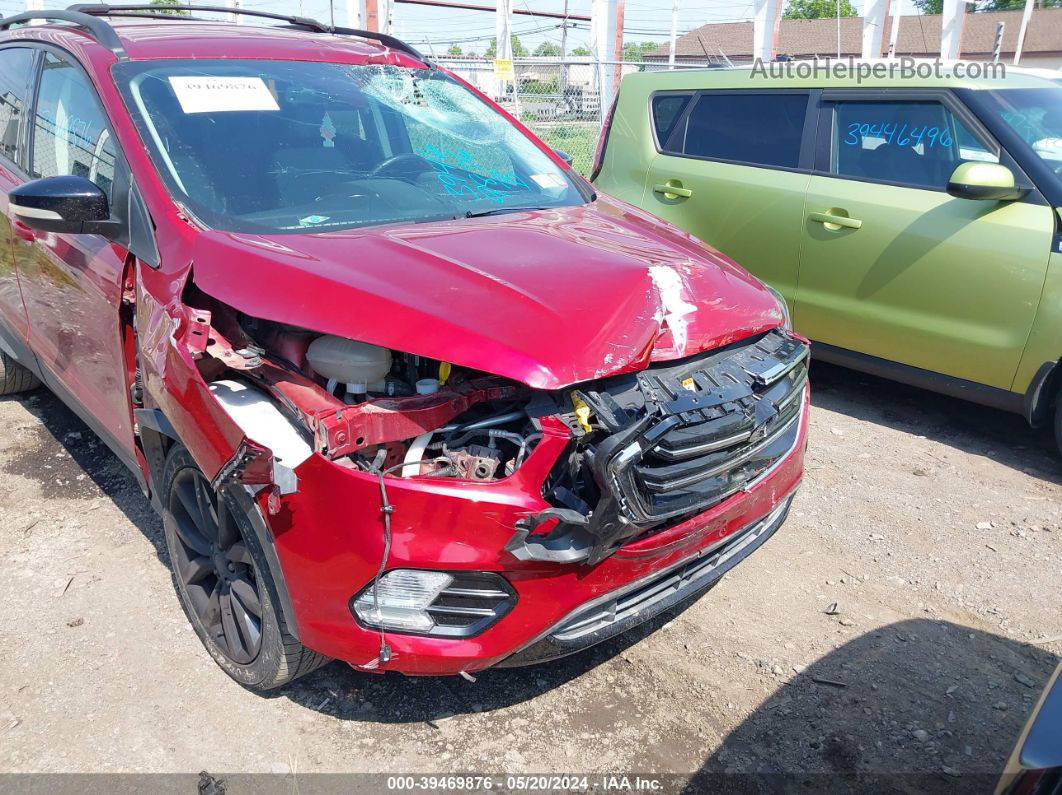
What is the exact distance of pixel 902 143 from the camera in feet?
15.0

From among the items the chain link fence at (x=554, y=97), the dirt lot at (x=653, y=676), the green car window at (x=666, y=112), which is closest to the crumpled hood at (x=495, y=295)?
the dirt lot at (x=653, y=676)

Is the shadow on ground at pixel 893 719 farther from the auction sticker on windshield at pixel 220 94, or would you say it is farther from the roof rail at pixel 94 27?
the roof rail at pixel 94 27

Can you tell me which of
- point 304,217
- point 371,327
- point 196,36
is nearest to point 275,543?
point 371,327

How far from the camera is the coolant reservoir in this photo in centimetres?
217

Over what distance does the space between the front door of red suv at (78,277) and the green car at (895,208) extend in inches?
139

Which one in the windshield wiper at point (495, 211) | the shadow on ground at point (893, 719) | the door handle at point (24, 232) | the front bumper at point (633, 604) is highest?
the windshield wiper at point (495, 211)

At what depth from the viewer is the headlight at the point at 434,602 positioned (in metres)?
2.08

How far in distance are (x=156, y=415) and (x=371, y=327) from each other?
2.84 ft

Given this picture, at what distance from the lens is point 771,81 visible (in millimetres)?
5148

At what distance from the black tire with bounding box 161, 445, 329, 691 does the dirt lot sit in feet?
0.49

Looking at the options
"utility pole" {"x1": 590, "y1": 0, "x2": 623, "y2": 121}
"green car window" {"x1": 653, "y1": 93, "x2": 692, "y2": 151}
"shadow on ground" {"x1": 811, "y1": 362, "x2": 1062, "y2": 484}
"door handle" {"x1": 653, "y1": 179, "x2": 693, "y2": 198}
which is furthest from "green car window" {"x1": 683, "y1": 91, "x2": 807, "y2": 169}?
"utility pole" {"x1": 590, "y1": 0, "x2": 623, "y2": 121}

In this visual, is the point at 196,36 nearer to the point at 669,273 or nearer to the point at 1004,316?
the point at 669,273

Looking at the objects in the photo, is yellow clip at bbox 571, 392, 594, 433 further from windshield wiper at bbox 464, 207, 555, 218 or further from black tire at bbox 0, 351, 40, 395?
black tire at bbox 0, 351, 40, 395

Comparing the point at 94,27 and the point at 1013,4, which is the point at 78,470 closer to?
the point at 94,27
